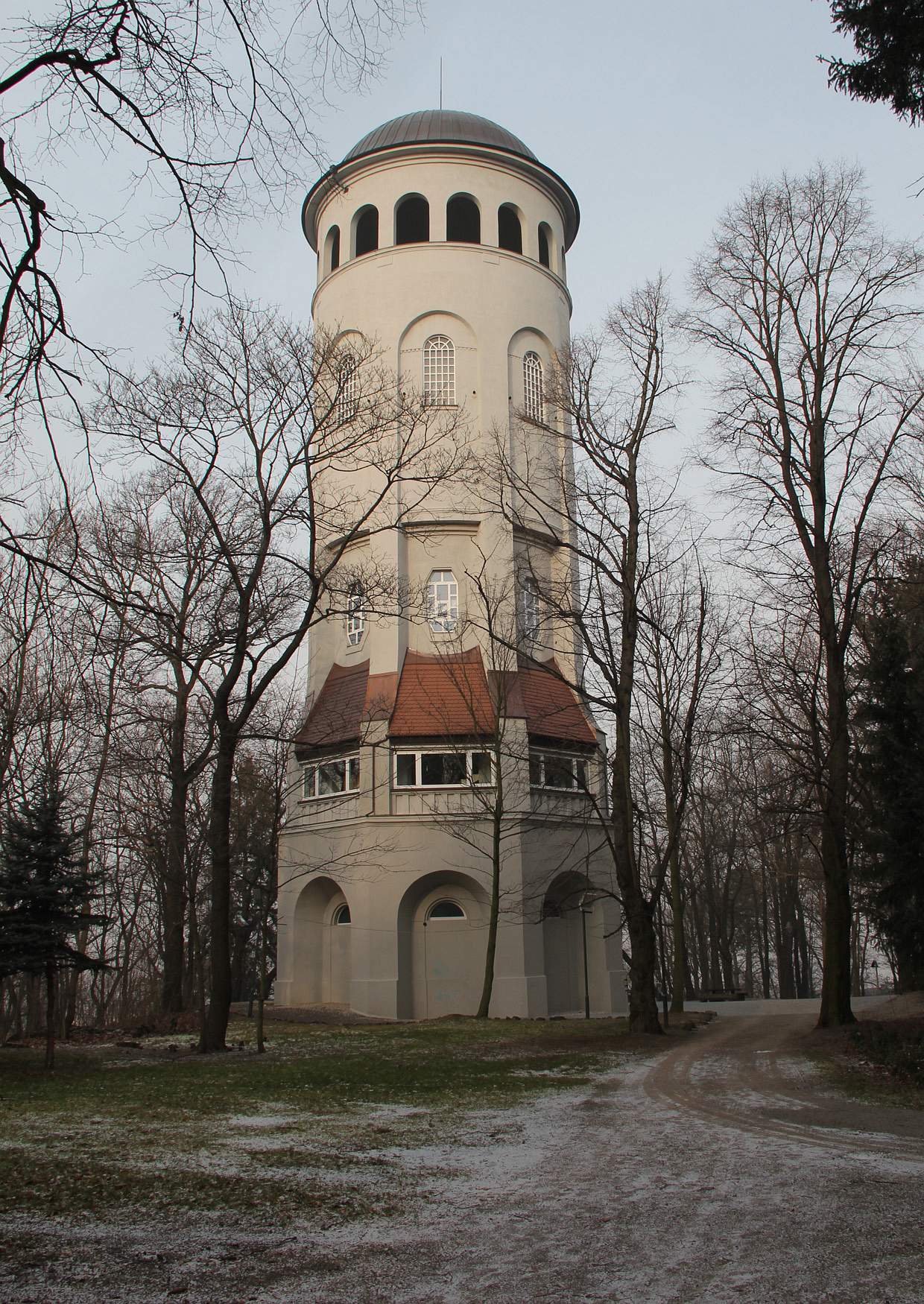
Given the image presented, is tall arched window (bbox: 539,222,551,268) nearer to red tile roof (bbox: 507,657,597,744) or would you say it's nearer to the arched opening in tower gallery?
the arched opening in tower gallery

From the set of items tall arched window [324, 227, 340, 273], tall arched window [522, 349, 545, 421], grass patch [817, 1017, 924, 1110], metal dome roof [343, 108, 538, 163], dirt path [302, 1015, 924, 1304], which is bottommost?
grass patch [817, 1017, 924, 1110]

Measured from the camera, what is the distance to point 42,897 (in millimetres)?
14367

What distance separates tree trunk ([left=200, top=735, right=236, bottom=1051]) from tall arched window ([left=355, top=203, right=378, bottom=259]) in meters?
21.2

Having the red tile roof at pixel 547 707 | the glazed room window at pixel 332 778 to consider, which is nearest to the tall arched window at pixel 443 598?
the red tile roof at pixel 547 707

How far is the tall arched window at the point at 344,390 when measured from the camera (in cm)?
1775

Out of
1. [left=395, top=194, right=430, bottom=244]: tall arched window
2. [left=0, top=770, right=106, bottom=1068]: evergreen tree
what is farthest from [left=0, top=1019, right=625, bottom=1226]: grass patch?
[left=395, top=194, right=430, bottom=244]: tall arched window

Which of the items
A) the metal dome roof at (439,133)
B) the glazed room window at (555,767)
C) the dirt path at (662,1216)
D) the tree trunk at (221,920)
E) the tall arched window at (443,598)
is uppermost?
the metal dome roof at (439,133)

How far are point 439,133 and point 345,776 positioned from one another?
1948cm

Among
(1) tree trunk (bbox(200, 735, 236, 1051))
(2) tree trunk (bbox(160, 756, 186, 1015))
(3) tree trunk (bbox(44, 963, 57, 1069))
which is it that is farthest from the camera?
(2) tree trunk (bbox(160, 756, 186, 1015))

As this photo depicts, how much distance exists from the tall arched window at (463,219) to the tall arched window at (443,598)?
35.5ft

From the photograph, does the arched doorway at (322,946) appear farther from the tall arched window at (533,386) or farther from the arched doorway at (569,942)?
the tall arched window at (533,386)

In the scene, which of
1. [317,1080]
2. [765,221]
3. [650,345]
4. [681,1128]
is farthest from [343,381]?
[681,1128]

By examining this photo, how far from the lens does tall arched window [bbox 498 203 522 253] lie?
32.7 meters

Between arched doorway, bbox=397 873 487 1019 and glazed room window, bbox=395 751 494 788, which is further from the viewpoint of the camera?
glazed room window, bbox=395 751 494 788
